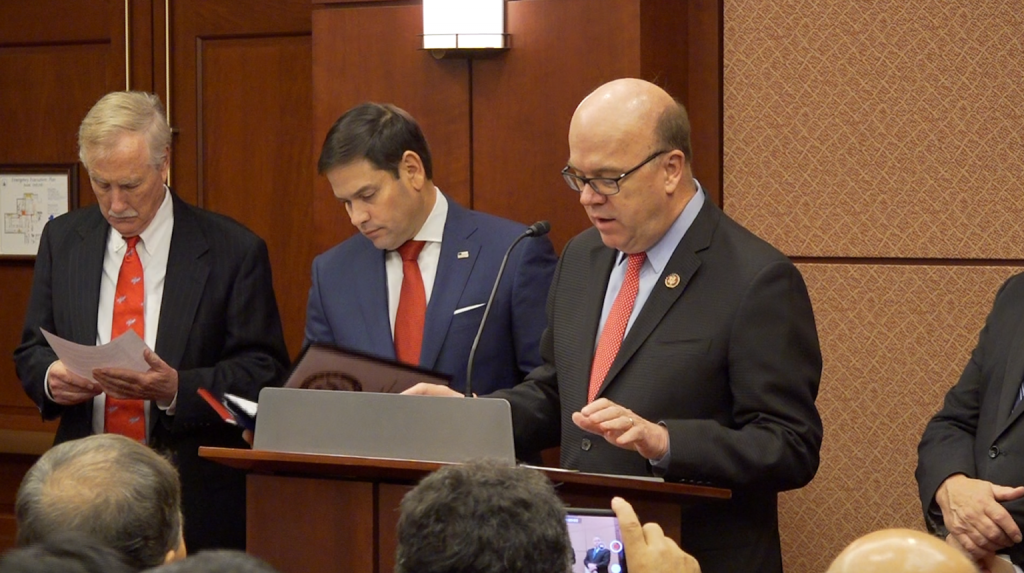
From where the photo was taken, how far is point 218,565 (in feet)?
3.83

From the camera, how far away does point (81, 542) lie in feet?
4.32

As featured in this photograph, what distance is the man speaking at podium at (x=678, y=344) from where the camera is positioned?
2.54 m

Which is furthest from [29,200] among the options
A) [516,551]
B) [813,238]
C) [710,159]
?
[516,551]

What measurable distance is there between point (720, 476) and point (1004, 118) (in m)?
1.83

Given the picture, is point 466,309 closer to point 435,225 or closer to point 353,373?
point 435,225

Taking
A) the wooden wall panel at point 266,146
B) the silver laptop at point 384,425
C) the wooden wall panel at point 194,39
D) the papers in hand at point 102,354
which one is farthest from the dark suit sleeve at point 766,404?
the wooden wall panel at point 194,39

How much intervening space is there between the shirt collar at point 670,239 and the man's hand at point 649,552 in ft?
3.02

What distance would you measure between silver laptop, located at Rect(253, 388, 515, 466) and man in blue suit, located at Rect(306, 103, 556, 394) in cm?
84

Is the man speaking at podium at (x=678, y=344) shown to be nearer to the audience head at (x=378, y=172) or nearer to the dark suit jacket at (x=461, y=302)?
the dark suit jacket at (x=461, y=302)

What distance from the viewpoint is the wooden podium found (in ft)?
7.63

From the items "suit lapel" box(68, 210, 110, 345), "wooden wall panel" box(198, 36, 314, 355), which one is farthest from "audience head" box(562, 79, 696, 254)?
"wooden wall panel" box(198, 36, 314, 355)

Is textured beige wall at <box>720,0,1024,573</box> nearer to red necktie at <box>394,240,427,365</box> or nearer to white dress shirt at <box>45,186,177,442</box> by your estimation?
red necktie at <box>394,240,427,365</box>

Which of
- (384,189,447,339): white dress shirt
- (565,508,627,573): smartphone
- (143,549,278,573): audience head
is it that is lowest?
(565,508,627,573): smartphone

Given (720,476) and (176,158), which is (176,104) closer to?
(176,158)
